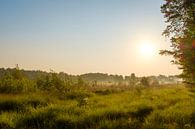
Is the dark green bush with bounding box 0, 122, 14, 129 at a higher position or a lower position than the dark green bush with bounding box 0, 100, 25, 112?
lower

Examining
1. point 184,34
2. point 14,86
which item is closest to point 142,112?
point 184,34

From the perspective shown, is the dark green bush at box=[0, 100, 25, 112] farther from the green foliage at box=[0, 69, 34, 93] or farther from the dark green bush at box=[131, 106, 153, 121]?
the green foliage at box=[0, 69, 34, 93]

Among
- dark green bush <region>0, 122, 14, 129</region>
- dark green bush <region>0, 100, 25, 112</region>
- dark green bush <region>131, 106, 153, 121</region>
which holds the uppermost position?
dark green bush <region>0, 100, 25, 112</region>

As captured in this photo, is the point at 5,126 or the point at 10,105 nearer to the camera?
the point at 5,126

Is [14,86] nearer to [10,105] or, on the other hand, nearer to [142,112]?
[10,105]

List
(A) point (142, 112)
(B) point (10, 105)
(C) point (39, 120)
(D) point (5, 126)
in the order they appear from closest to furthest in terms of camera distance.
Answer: (D) point (5, 126) < (C) point (39, 120) < (A) point (142, 112) < (B) point (10, 105)

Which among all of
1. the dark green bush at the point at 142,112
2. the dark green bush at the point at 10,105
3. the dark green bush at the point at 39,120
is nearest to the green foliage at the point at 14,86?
the dark green bush at the point at 10,105

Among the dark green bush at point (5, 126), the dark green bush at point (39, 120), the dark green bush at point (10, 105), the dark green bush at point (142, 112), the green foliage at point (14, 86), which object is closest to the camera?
the dark green bush at point (5, 126)

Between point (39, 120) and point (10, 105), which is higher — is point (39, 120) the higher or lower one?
the lower one

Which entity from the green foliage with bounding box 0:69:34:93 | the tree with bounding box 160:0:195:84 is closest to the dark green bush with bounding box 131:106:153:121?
the tree with bounding box 160:0:195:84

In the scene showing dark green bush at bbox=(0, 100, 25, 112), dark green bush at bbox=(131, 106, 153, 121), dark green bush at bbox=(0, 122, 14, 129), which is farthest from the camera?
dark green bush at bbox=(0, 100, 25, 112)

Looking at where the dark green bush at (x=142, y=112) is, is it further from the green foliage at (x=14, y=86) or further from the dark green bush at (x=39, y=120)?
the green foliage at (x=14, y=86)

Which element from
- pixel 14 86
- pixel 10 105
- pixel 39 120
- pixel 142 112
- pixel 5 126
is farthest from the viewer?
pixel 14 86

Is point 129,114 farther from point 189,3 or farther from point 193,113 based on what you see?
point 189,3
